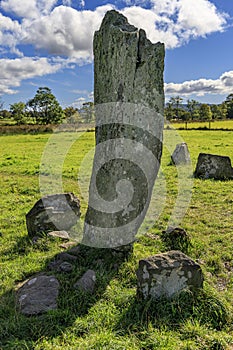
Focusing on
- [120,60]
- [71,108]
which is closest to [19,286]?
[120,60]

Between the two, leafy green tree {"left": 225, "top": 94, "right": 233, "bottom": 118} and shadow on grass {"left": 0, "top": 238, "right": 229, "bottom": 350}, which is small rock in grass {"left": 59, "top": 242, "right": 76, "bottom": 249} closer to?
shadow on grass {"left": 0, "top": 238, "right": 229, "bottom": 350}

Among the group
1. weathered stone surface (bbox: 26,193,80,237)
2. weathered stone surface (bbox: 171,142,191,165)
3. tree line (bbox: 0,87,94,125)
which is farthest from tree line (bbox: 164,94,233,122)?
weathered stone surface (bbox: 26,193,80,237)

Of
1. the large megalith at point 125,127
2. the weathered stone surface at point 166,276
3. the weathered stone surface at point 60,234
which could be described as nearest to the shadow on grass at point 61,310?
the large megalith at point 125,127

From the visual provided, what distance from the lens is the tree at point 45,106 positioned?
7425 cm

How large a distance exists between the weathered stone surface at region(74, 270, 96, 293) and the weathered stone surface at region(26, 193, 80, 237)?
219 centimetres

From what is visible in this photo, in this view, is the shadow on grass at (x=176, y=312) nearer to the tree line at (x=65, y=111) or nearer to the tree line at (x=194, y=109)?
the tree line at (x=65, y=111)

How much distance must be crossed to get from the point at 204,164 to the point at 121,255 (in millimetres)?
8067

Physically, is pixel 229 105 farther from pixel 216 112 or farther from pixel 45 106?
pixel 45 106

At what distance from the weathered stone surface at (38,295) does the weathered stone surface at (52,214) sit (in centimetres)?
203

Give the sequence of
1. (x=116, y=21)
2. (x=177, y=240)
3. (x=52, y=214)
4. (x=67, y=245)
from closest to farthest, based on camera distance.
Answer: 1. (x=116, y=21)
2. (x=67, y=245)
3. (x=177, y=240)
4. (x=52, y=214)

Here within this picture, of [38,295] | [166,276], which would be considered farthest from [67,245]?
[166,276]

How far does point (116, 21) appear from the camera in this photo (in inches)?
234

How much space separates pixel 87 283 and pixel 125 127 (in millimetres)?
2724

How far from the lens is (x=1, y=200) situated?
10250 mm
